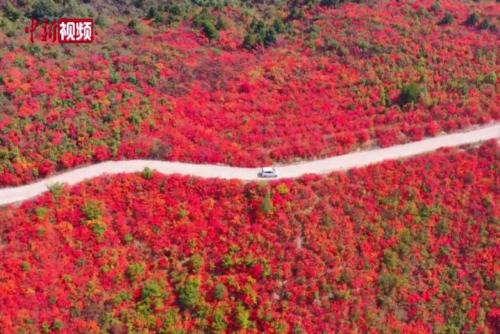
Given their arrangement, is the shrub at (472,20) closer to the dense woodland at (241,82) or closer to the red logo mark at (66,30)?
the dense woodland at (241,82)

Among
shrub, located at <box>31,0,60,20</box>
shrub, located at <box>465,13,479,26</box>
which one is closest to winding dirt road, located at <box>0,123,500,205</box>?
shrub, located at <box>465,13,479,26</box>

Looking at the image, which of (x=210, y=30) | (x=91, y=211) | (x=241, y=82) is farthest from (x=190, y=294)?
(x=210, y=30)

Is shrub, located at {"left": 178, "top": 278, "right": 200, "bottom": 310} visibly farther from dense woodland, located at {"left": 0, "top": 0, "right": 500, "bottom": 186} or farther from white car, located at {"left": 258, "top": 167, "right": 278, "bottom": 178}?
dense woodland, located at {"left": 0, "top": 0, "right": 500, "bottom": 186}

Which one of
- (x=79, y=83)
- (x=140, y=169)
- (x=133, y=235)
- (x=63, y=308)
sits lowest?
(x=63, y=308)

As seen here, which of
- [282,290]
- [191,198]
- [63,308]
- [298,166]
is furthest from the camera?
[298,166]

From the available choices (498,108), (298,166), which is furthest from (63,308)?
(498,108)

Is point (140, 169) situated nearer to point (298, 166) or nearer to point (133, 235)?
point (133, 235)

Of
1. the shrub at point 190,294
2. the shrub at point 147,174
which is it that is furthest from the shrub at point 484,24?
the shrub at point 190,294
